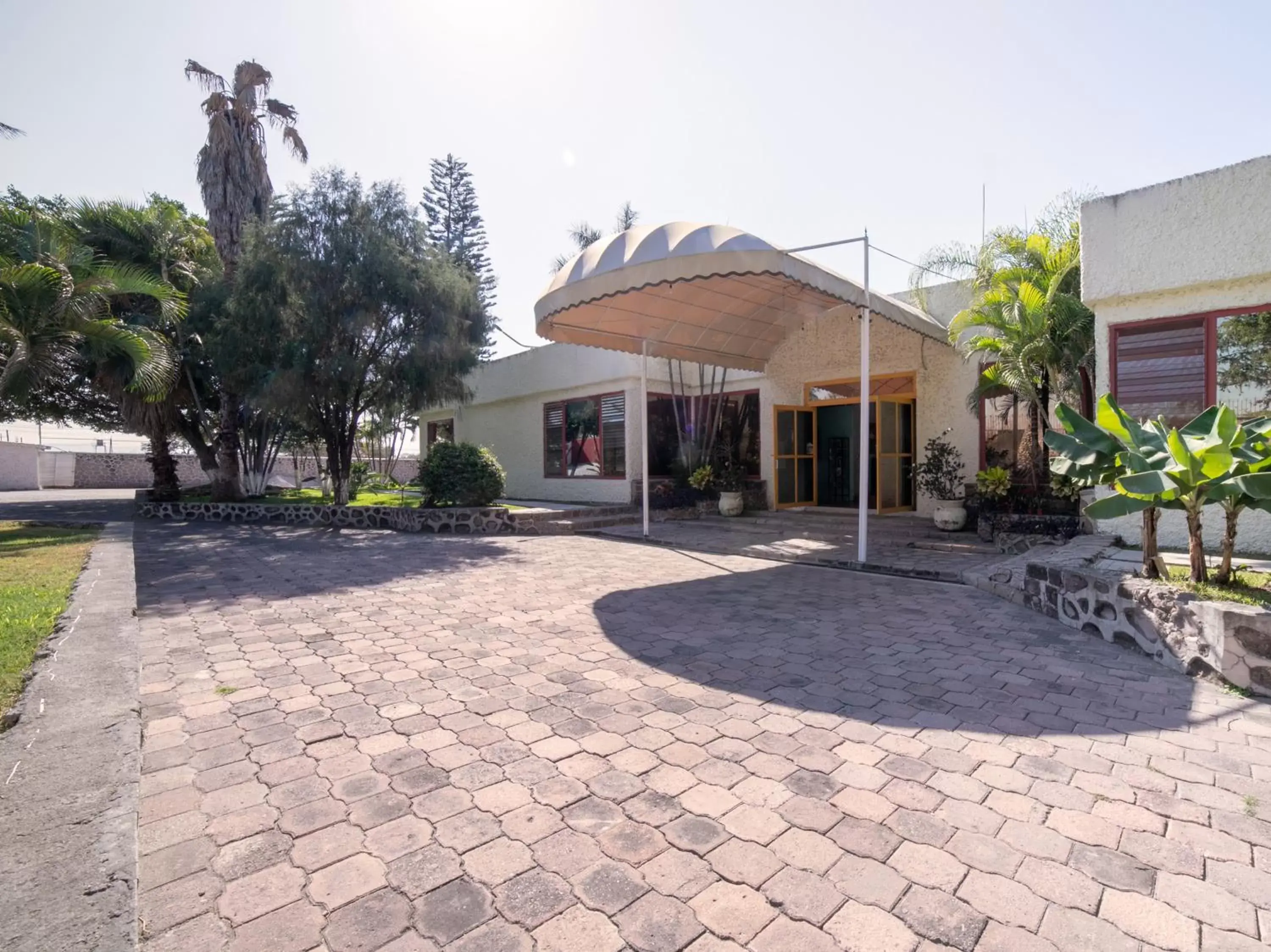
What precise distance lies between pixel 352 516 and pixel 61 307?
565 cm

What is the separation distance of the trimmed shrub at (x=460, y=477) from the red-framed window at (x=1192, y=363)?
9649mm

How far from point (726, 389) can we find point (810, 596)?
806 cm

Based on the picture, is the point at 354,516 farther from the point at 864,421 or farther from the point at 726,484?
the point at 864,421

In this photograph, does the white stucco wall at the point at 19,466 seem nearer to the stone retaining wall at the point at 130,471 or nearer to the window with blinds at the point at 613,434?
the stone retaining wall at the point at 130,471

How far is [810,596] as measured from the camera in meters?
6.18

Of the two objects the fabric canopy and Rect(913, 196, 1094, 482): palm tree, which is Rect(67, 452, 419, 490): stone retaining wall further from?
Rect(913, 196, 1094, 482): palm tree

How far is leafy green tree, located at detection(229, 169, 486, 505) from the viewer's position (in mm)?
11219

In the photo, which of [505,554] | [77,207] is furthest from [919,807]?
[77,207]

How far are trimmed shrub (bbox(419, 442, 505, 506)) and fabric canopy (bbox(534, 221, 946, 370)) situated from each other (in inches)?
138

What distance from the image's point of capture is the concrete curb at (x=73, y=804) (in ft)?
5.62

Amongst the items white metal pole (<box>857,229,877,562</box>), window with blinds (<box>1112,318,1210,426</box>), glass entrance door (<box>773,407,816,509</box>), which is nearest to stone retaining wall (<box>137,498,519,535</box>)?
glass entrance door (<box>773,407,816,509</box>)

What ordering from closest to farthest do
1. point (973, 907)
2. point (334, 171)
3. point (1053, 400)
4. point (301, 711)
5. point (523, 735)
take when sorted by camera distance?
point (973, 907)
point (523, 735)
point (301, 711)
point (1053, 400)
point (334, 171)

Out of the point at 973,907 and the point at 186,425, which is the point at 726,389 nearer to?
the point at 973,907

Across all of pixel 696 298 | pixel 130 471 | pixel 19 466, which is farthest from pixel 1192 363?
pixel 19 466
